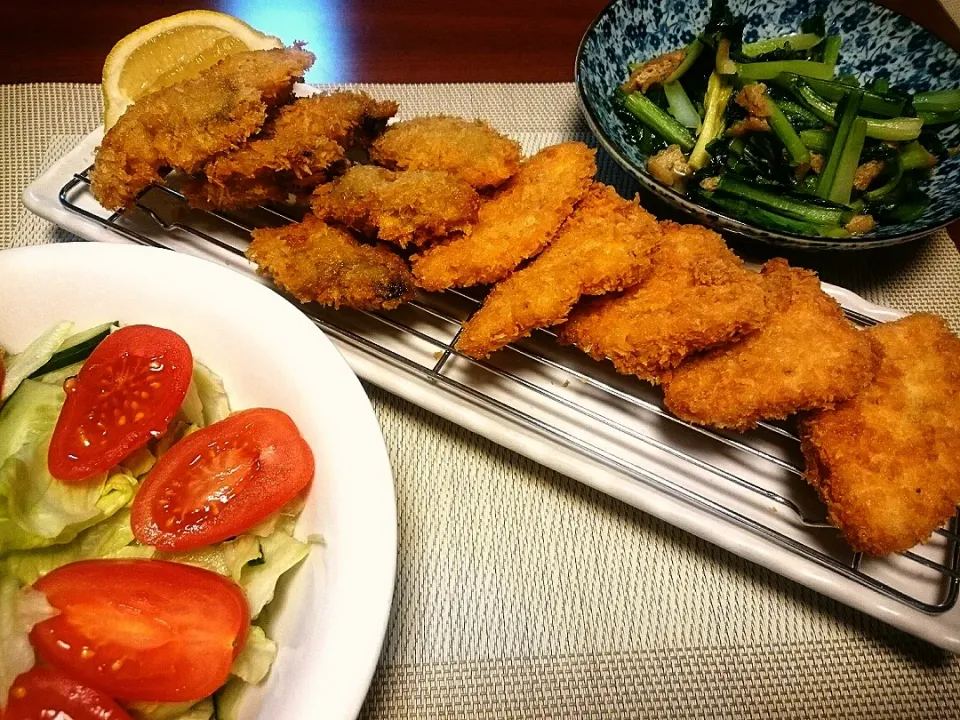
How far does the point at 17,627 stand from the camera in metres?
1.37

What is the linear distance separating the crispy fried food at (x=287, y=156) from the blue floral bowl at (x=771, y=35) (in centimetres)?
92

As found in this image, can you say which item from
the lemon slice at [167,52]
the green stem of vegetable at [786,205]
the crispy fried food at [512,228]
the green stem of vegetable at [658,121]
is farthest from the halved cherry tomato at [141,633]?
the green stem of vegetable at [658,121]

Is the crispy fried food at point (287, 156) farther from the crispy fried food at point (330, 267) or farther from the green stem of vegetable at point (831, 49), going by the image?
the green stem of vegetable at point (831, 49)

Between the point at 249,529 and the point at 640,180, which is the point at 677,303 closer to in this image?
the point at 640,180

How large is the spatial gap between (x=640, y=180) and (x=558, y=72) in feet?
4.11

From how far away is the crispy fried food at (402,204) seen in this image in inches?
84.7

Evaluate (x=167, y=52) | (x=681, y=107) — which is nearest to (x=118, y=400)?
(x=167, y=52)

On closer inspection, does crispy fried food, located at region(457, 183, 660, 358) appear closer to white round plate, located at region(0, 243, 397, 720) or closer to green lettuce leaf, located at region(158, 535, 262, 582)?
white round plate, located at region(0, 243, 397, 720)

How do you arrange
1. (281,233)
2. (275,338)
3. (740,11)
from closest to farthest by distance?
(275,338) < (281,233) < (740,11)

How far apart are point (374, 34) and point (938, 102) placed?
104 inches

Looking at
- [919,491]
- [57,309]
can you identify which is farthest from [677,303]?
[57,309]

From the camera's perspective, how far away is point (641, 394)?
2.19 m

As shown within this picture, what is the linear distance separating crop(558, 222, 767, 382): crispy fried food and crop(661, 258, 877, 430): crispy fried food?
0.07 meters

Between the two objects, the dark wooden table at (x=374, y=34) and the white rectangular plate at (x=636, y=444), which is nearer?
the white rectangular plate at (x=636, y=444)
